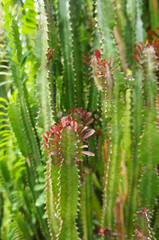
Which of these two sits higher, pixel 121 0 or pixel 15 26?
pixel 121 0

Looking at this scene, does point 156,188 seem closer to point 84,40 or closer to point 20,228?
point 20,228

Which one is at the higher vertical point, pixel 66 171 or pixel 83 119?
pixel 83 119

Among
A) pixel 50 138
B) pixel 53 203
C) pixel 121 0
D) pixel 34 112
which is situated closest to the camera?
pixel 50 138

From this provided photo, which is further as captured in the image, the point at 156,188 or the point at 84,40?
the point at 84,40

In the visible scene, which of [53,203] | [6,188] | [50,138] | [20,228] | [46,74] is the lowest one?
[20,228]

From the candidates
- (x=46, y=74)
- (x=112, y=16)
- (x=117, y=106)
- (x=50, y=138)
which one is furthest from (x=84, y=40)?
(x=50, y=138)

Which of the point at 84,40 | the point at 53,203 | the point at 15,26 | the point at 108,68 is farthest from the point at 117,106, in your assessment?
the point at 84,40

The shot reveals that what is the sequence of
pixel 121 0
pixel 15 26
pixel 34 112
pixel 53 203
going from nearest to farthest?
pixel 53 203, pixel 15 26, pixel 34 112, pixel 121 0

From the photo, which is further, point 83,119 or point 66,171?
point 83,119
